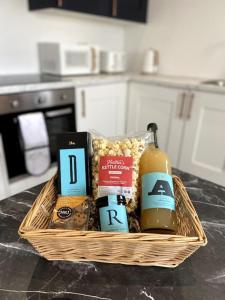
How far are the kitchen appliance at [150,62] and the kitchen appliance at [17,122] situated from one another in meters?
→ 0.90

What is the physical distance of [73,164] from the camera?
1.83ft

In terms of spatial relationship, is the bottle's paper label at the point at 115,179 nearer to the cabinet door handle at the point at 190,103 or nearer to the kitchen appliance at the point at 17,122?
the kitchen appliance at the point at 17,122

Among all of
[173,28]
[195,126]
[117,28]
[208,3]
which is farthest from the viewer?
[117,28]

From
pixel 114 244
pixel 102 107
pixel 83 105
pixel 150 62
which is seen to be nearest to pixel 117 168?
pixel 114 244

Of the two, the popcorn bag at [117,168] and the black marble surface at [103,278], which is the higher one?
the popcorn bag at [117,168]

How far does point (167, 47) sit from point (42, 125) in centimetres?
147

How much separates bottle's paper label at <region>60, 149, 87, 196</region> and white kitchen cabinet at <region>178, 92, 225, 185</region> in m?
1.39

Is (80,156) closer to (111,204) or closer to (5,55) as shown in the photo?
(111,204)

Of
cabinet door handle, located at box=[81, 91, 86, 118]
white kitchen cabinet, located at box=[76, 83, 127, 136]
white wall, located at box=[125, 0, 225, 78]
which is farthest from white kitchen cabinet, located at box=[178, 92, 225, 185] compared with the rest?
cabinet door handle, located at box=[81, 91, 86, 118]

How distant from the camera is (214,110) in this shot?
66.2 inches

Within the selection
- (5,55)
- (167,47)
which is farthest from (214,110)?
(5,55)

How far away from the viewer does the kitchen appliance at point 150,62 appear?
7.30ft

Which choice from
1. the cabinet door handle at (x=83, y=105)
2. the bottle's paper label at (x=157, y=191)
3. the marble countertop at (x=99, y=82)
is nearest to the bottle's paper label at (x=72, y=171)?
the bottle's paper label at (x=157, y=191)

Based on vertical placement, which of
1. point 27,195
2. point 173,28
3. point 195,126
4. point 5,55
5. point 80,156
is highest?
point 173,28
